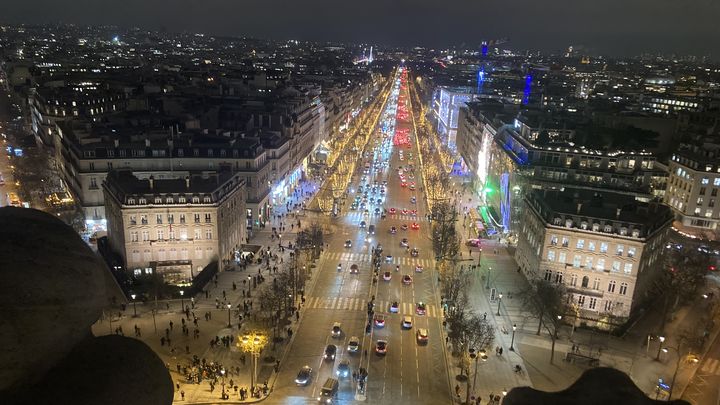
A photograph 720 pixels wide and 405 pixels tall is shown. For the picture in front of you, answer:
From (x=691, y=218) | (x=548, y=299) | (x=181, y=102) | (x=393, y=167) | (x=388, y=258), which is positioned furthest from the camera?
(x=393, y=167)

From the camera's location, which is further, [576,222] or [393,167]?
[393,167]

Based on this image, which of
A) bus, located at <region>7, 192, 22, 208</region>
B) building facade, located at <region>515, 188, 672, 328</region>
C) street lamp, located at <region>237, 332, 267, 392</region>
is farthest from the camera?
bus, located at <region>7, 192, 22, 208</region>

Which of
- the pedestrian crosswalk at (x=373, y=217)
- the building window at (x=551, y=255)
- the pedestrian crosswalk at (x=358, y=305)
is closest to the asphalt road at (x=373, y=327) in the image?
the pedestrian crosswalk at (x=358, y=305)

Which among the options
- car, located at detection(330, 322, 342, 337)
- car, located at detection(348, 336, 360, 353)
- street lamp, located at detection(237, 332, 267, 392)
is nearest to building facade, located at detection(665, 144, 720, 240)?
car, located at detection(330, 322, 342, 337)

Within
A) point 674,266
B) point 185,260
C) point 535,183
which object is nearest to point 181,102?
point 185,260

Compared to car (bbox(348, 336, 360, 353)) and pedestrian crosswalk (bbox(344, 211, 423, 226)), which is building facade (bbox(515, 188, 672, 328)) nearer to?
car (bbox(348, 336, 360, 353))

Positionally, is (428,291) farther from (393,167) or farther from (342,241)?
(393,167)

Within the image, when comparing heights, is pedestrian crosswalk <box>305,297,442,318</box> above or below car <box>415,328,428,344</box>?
below

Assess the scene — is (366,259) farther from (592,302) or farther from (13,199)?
(13,199)
